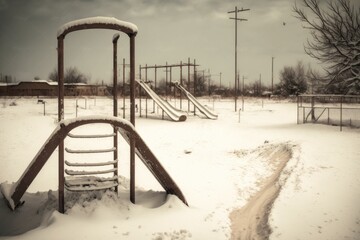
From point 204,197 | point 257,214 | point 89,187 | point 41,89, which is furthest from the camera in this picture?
point 41,89

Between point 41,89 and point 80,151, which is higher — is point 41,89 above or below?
above

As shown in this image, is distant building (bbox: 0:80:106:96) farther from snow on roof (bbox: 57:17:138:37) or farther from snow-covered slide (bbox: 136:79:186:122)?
snow on roof (bbox: 57:17:138:37)

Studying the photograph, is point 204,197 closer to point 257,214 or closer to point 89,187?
point 257,214

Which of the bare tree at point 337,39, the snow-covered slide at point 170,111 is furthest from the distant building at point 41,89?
the bare tree at point 337,39

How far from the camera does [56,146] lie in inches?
193

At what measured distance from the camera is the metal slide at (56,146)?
15.8 ft

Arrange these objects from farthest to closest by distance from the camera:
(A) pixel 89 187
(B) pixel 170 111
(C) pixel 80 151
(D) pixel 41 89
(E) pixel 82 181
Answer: (D) pixel 41 89
(B) pixel 170 111
(E) pixel 82 181
(A) pixel 89 187
(C) pixel 80 151

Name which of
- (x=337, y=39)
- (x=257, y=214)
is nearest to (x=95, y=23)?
(x=257, y=214)

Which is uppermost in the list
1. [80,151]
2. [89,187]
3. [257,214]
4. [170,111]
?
[170,111]

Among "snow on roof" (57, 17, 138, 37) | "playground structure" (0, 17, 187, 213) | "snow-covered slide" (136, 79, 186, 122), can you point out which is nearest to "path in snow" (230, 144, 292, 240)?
"playground structure" (0, 17, 187, 213)

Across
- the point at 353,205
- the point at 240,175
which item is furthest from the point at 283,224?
the point at 240,175

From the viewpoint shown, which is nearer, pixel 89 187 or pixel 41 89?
pixel 89 187

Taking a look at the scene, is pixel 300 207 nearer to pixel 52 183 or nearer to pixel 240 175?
pixel 240 175

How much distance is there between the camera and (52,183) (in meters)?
7.19
